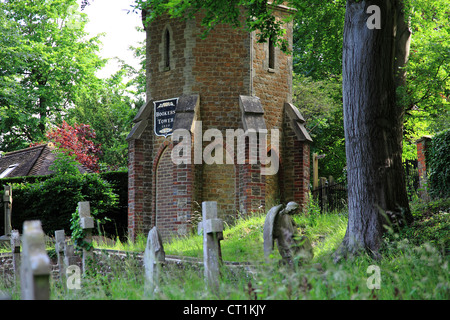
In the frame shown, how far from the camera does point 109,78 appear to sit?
126ft

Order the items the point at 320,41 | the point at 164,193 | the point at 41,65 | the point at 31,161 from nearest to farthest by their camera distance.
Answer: the point at 164,193
the point at 320,41
the point at 31,161
the point at 41,65

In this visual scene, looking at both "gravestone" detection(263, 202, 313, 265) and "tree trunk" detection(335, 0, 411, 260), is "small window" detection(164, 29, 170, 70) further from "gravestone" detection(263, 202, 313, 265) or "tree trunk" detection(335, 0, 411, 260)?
"gravestone" detection(263, 202, 313, 265)

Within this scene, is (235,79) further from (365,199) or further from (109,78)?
(109,78)

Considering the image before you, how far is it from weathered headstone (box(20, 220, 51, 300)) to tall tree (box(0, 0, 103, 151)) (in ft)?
87.4

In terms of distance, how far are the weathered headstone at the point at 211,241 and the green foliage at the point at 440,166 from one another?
729 cm

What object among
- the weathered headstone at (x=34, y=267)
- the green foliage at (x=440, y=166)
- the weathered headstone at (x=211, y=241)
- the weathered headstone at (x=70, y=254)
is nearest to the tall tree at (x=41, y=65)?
the weathered headstone at (x=70, y=254)

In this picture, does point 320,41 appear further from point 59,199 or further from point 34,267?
point 34,267

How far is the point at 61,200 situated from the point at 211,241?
1431cm

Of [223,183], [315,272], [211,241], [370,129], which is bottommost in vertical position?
[315,272]

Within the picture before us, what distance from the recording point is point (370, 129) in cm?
1048

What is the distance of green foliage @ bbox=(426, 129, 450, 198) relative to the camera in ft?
45.0

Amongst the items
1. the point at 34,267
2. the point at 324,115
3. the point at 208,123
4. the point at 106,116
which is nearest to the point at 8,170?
the point at 106,116

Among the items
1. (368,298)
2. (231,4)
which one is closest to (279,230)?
(368,298)

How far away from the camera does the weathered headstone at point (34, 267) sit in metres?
4.36
